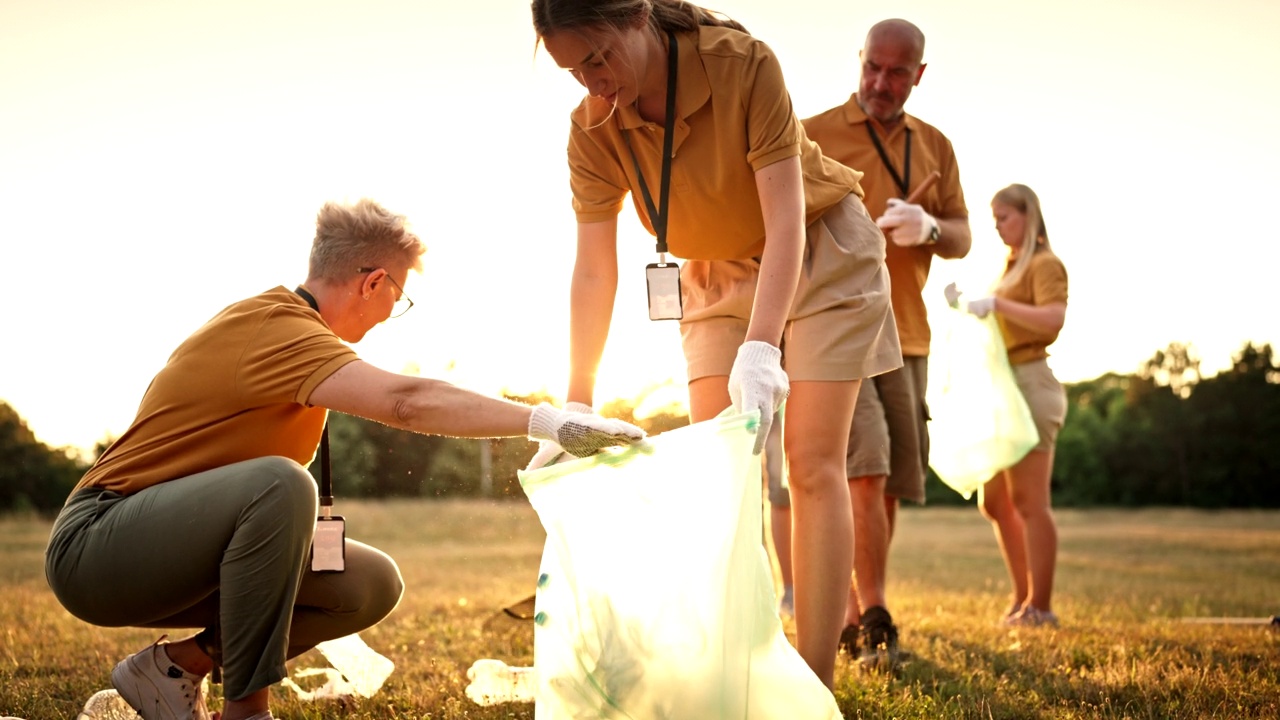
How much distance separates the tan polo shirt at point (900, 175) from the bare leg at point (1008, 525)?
1391 millimetres

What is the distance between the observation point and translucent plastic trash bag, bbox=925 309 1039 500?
5.14 metres

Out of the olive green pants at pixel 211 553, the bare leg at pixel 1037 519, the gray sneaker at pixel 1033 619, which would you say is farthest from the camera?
the bare leg at pixel 1037 519

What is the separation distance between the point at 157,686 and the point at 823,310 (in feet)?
5.97

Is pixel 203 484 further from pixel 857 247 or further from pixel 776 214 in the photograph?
pixel 857 247

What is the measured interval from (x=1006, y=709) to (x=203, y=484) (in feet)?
6.69

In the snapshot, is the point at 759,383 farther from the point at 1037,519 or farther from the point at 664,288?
the point at 1037,519

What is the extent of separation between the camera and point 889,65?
4273 millimetres

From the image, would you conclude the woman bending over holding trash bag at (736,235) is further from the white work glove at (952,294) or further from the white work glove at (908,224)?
the white work glove at (952,294)

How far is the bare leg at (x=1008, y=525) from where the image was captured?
5594 millimetres

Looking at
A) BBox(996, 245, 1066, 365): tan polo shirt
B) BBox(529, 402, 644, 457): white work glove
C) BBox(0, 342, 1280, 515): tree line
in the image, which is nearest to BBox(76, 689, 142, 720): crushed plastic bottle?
BBox(529, 402, 644, 457): white work glove

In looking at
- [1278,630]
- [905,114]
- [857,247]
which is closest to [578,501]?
[857,247]

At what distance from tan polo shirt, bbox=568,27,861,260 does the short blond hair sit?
473 millimetres

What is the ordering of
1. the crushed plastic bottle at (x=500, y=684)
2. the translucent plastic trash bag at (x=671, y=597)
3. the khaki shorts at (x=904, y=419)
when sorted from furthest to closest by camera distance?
the khaki shorts at (x=904, y=419), the crushed plastic bottle at (x=500, y=684), the translucent plastic trash bag at (x=671, y=597)

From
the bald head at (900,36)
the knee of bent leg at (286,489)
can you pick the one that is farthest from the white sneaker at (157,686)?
the bald head at (900,36)
